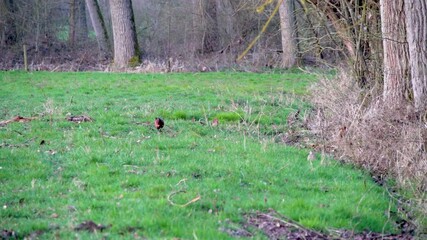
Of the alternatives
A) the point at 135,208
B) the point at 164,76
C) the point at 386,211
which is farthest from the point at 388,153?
the point at 164,76

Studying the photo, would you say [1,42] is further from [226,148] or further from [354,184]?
[354,184]

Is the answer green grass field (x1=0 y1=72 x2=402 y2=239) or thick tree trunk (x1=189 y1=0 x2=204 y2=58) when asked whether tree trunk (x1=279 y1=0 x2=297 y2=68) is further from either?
green grass field (x1=0 y1=72 x2=402 y2=239)

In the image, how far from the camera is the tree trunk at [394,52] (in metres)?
11.8

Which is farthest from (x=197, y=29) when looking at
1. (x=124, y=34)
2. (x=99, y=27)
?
(x=124, y=34)

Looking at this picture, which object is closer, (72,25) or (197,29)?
(197,29)

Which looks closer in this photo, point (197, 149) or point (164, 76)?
point (197, 149)

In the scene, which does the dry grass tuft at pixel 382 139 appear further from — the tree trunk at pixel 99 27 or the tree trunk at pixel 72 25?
the tree trunk at pixel 72 25

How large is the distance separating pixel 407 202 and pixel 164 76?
16477 mm

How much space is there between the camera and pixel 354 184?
8852 mm

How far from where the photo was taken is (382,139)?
1039cm

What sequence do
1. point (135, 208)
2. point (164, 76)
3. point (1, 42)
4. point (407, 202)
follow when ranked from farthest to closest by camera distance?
point (1, 42) → point (164, 76) → point (407, 202) → point (135, 208)

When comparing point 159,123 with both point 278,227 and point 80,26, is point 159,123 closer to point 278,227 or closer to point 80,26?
point 278,227

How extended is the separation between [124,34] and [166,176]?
20383 mm

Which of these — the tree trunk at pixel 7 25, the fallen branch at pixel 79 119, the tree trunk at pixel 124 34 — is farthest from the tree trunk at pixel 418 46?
the tree trunk at pixel 7 25
